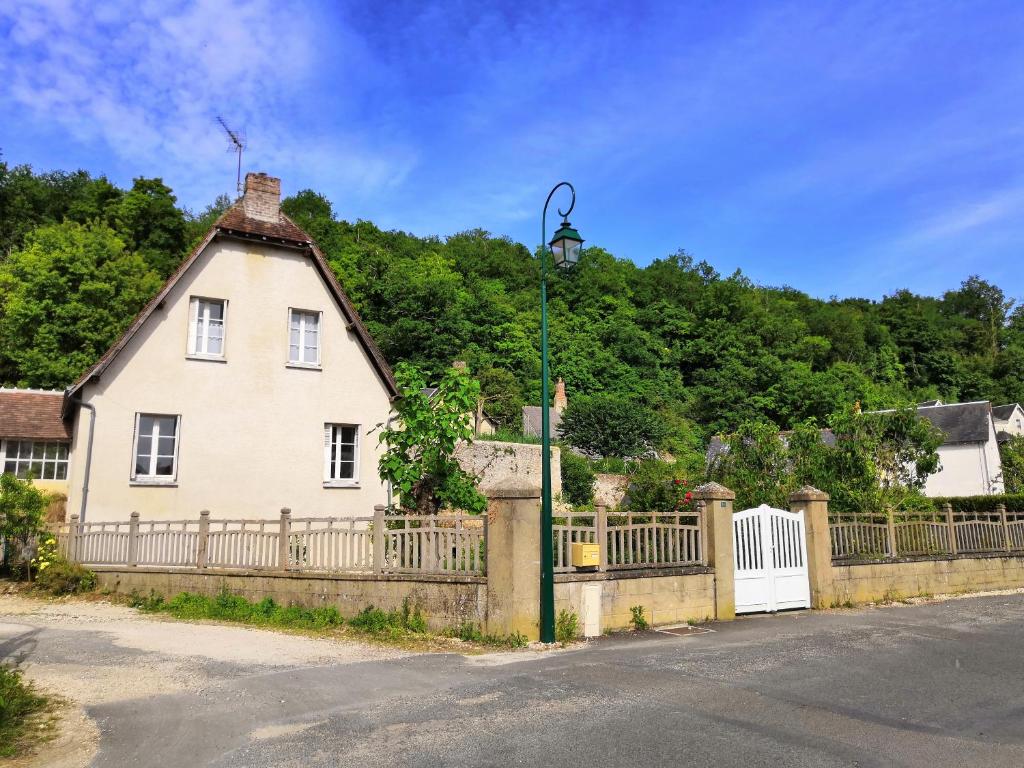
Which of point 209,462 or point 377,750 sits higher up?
point 209,462

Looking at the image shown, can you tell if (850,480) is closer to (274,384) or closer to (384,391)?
(384,391)

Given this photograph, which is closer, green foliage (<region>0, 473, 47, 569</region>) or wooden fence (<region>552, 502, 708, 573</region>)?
wooden fence (<region>552, 502, 708, 573</region>)

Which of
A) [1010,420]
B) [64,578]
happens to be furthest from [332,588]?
[1010,420]

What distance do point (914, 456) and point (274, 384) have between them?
1857 centimetres

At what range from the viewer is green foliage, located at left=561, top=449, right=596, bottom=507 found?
4025cm

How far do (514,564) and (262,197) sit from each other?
1434 cm

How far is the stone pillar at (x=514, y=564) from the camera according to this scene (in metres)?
10.3

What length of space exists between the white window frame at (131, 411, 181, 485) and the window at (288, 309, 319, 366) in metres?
3.37

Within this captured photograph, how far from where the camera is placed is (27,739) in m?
6.11

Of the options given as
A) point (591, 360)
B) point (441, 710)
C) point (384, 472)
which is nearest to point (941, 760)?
point (441, 710)

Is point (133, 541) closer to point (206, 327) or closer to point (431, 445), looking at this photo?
point (206, 327)

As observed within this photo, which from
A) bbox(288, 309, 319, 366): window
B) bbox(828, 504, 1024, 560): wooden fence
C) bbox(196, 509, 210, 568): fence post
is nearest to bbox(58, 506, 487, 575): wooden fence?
bbox(196, 509, 210, 568): fence post

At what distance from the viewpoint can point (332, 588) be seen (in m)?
12.2

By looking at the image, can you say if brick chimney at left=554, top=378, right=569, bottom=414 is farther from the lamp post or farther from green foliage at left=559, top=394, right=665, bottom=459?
the lamp post
